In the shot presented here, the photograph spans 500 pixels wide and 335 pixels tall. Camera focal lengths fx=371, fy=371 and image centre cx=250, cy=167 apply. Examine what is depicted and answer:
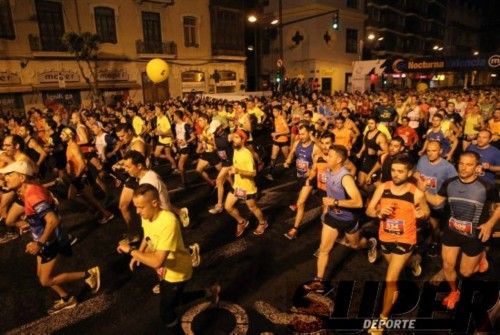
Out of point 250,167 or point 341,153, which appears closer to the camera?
point 341,153

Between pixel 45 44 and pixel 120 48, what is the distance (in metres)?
4.49

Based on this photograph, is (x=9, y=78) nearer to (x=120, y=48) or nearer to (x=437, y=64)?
(x=120, y=48)

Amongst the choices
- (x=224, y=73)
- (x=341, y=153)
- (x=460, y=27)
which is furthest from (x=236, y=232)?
(x=460, y=27)

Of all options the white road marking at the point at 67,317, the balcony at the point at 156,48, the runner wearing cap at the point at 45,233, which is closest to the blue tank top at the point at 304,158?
the white road marking at the point at 67,317

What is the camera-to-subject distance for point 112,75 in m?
24.2

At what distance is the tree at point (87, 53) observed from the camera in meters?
20.5

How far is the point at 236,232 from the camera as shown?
6574mm

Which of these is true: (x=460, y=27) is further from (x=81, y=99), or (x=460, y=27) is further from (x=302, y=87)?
(x=81, y=99)

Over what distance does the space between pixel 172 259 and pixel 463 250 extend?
3.16m

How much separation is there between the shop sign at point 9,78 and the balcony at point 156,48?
7.72 m

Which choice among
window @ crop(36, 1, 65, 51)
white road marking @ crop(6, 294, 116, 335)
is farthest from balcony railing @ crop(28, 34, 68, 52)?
white road marking @ crop(6, 294, 116, 335)

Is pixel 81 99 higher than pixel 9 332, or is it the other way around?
pixel 81 99

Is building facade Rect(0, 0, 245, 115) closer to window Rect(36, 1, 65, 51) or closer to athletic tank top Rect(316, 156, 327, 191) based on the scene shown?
window Rect(36, 1, 65, 51)

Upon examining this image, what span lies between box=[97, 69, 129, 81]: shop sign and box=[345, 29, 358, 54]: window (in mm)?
25835
